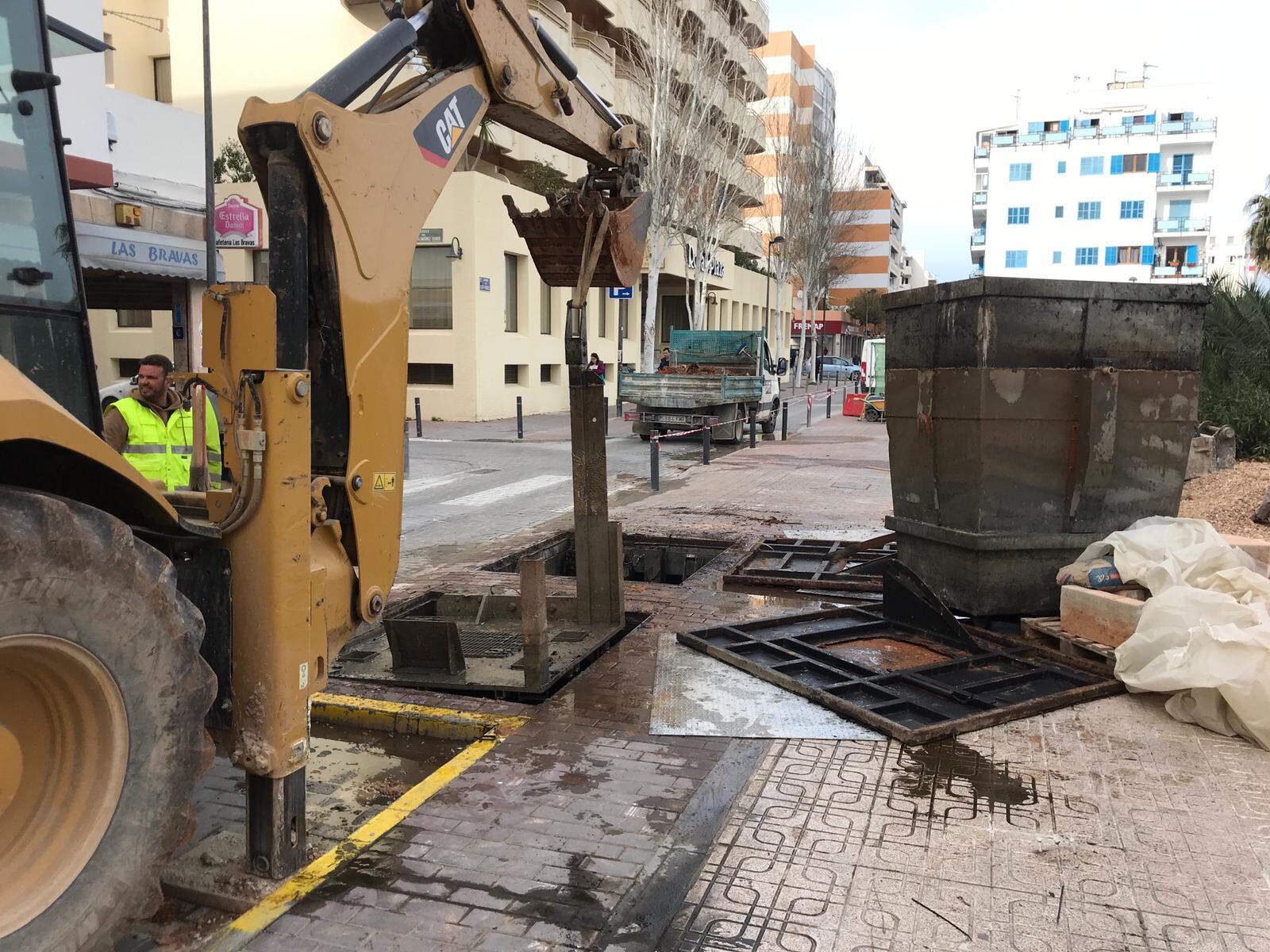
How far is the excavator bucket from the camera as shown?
5.80m

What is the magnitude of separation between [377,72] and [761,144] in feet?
151

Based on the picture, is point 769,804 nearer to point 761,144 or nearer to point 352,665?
point 352,665

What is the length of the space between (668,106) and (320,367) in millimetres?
28094

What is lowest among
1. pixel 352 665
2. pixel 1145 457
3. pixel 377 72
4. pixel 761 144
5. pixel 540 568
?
pixel 352 665

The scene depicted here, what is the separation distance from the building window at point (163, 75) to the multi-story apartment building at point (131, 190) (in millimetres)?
12036

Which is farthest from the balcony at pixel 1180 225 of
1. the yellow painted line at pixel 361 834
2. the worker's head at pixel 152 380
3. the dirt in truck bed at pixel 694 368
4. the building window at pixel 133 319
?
the yellow painted line at pixel 361 834

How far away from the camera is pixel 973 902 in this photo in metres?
3.13

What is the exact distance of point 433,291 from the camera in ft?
83.6

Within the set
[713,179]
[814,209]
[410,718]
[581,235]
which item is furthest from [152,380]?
[814,209]

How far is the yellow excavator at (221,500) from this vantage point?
7.65 ft

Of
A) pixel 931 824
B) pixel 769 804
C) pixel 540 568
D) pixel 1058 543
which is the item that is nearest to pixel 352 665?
pixel 540 568

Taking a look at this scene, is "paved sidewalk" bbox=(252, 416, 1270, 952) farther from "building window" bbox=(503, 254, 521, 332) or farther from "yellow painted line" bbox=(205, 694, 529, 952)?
"building window" bbox=(503, 254, 521, 332)

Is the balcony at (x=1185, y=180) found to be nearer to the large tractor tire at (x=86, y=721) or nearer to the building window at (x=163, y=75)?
the building window at (x=163, y=75)

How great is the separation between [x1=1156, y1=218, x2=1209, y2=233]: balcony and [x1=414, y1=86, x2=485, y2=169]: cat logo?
296 feet
